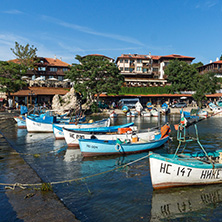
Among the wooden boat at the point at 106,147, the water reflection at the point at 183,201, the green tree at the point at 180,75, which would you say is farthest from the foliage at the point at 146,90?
the water reflection at the point at 183,201

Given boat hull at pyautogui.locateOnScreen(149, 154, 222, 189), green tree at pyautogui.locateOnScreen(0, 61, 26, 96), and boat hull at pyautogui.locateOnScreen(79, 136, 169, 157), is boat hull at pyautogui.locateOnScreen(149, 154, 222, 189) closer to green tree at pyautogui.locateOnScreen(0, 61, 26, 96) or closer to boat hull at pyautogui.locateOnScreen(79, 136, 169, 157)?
boat hull at pyautogui.locateOnScreen(79, 136, 169, 157)

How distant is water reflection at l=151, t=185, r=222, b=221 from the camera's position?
8.71 meters

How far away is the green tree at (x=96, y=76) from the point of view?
167 feet

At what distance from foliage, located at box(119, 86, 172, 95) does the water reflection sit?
57405 millimetres

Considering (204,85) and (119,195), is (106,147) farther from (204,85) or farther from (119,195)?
(204,85)

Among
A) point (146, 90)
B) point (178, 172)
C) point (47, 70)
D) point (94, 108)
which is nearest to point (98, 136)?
point (178, 172)

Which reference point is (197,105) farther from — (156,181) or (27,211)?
(27,211)

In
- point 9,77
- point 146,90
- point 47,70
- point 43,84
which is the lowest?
point 146,90

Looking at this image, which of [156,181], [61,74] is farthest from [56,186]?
[61,74]

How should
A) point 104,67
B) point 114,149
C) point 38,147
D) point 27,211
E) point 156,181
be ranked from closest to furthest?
1. point 27,211
2. point 156,181
3. point 114,149
4. point 38,147
5. point 104,67

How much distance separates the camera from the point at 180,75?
66562 millimetres

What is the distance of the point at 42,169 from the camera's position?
13.9 metres

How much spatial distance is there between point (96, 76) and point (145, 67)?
32293 millimetres

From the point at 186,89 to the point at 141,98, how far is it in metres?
15.5
